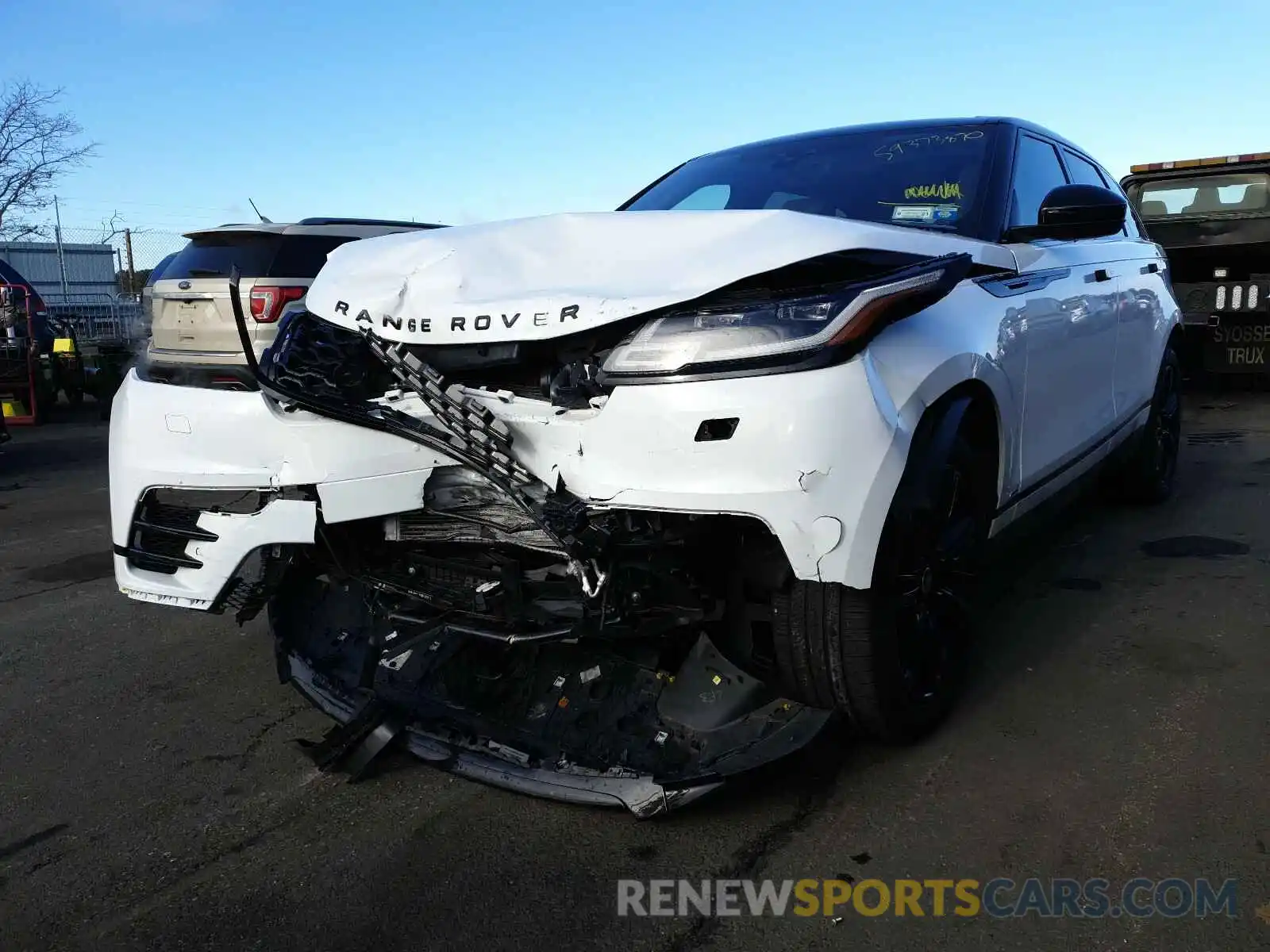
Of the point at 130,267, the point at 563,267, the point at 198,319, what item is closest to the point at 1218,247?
the point at 198,319

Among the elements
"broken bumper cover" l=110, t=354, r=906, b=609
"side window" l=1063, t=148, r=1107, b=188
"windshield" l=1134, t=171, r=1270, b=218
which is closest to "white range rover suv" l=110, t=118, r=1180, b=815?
"broken bumper cover" l=110, t=354, r=906, b=609

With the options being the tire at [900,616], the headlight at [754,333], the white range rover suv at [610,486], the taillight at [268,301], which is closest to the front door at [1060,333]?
the white range rover suv at [610,486]

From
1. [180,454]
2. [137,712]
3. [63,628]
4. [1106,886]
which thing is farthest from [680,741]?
[63,628]

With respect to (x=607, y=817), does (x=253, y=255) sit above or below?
above

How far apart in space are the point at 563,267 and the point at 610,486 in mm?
581

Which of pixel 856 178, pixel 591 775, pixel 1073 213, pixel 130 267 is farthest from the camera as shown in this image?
pixel 130 267

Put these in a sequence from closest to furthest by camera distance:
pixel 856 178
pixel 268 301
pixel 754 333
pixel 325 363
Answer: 1. pixel 754 333
2. pixel 325 363
3. pixel 856 178
4. pixel 268 301

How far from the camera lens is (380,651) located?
10.1ft

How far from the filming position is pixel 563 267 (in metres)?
2.56

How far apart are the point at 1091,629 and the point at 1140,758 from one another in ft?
3.56

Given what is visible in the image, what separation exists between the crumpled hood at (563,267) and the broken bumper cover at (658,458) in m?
0.18

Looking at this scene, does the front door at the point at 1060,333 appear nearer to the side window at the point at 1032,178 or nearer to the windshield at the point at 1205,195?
the side window at the point at 1032,178

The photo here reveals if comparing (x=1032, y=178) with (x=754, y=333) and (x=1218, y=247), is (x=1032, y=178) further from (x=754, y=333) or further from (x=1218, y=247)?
(x=1218, y=247)

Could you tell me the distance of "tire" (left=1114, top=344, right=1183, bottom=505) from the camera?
5461 millimetres
